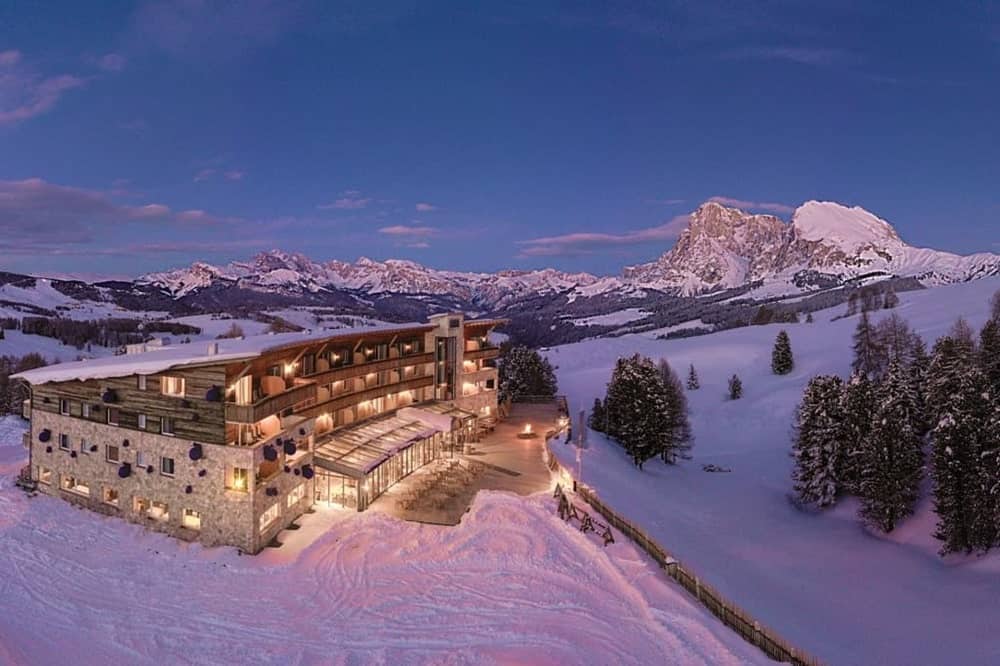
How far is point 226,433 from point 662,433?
43880 mm

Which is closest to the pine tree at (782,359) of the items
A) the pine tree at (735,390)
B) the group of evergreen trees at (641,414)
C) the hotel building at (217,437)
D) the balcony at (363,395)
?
the pine tree at (735,390)

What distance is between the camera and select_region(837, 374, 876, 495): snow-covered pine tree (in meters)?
46.7

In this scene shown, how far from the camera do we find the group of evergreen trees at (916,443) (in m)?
35.9

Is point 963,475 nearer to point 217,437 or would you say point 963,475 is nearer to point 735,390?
point 217,437

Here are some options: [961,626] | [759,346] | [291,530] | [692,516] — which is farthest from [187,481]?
[759,346]

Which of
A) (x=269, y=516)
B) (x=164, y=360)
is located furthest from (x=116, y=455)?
(x=269, y=516)

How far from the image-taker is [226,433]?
31406 millimetres

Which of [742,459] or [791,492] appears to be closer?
[791,492]

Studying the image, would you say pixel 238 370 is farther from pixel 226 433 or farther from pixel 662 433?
pixel 662 433

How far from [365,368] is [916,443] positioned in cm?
4027

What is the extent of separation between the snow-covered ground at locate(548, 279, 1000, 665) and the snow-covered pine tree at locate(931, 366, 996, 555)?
1.40 metres

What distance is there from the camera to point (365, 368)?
1827 inches

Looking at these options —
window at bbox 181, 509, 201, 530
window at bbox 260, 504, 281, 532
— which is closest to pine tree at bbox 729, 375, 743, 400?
window at bbox 260, 504, 281, 532

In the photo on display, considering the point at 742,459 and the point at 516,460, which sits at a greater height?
the point at 516,460
